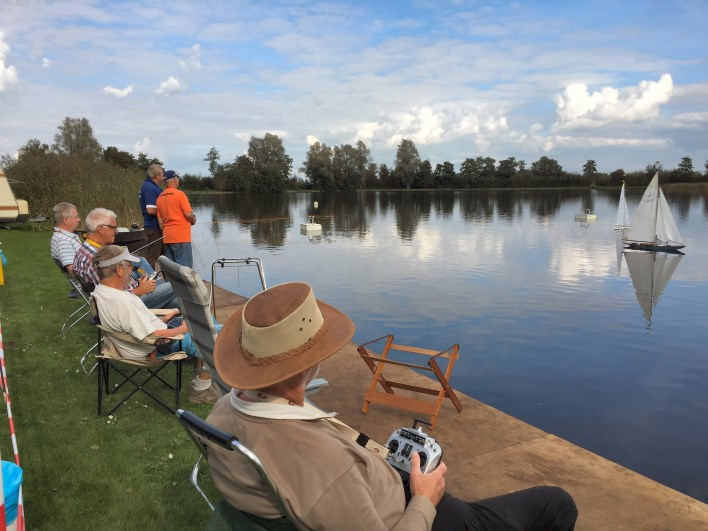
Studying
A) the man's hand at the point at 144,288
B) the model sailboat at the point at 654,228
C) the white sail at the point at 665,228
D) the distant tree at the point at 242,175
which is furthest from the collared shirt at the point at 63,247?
the distant tree at the point at 242,175

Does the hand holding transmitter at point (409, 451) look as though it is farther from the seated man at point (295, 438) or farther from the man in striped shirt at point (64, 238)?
the man in striped shirt at point (64, 238)

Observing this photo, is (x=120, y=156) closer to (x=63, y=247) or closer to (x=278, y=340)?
(x=63, y=247)

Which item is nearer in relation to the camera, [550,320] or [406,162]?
[550,320]

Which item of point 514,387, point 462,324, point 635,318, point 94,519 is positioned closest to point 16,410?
point 94,519

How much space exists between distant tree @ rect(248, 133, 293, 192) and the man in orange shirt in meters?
102

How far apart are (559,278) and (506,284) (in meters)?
2.32

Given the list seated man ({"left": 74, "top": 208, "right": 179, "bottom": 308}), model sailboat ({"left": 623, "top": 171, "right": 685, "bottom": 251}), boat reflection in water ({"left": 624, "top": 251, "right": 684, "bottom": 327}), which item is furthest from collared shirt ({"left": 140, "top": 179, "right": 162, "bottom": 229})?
model sailboat ({"left": 623, "top": 171, "right": 685, "bottom": 251})

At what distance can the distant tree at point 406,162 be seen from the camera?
416 feet

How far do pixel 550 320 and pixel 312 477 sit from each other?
10697mm

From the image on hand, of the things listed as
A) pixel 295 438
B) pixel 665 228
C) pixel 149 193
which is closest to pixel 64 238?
pixel 149 193

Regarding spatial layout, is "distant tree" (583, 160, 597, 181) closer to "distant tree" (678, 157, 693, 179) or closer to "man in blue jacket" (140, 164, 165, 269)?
"distant tree" (678, 157, 693, 179)

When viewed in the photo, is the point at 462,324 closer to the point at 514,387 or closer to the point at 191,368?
the point at 514,387

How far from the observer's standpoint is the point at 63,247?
21.9 feet

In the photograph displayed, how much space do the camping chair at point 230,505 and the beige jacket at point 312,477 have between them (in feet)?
0.12
